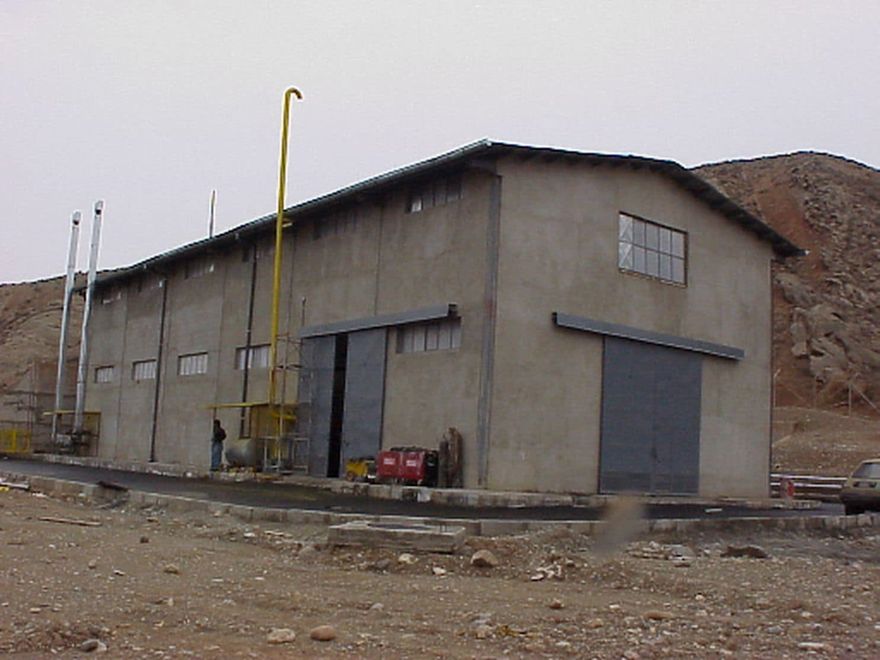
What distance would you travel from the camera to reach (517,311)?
71.1 ft

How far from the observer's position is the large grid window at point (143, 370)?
35.7 meters

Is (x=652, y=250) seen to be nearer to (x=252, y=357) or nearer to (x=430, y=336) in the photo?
(x=430, y=336)

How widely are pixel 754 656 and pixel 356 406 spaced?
61.8 ft

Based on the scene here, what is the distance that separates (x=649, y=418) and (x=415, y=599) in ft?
55.0

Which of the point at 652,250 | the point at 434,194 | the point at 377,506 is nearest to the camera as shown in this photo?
the point at 377,506

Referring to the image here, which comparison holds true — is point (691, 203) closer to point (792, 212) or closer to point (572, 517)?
point (572, 517)

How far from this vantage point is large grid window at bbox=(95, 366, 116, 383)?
3888 centimetres

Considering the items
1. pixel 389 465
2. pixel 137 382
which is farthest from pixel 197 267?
pixel 389 465

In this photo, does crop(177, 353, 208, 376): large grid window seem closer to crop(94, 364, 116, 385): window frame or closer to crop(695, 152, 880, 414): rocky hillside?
crop(94, 364, 116, 385): window frame

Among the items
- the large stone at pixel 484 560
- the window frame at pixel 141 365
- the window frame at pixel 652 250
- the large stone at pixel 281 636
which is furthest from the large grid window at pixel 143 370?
the large stone at pixel 281 636

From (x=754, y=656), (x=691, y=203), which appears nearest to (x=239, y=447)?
(x=691, y=203)

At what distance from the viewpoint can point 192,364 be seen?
108 feet

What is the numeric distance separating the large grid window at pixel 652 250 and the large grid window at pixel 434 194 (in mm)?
4142

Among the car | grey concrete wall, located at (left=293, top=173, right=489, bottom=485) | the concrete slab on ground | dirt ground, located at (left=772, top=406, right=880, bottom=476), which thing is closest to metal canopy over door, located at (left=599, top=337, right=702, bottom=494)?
grey concrete wall, located at (left=293, top=173, right=489, bottom=485)
